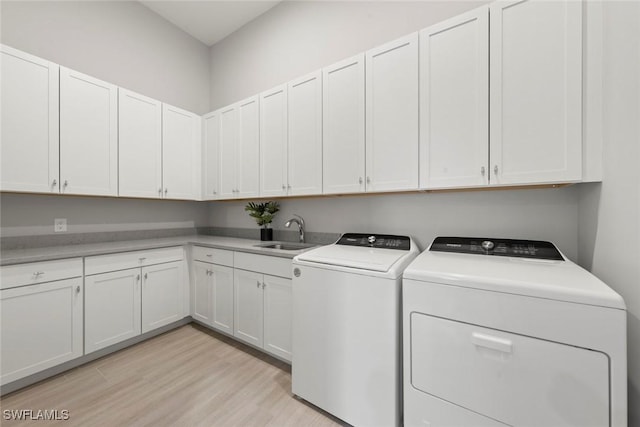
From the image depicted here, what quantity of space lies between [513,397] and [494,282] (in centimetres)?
43

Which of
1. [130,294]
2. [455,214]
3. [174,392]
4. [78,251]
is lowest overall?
[174,392]

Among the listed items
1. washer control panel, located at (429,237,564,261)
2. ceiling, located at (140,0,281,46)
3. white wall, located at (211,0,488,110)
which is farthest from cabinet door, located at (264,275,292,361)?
ceiling, located at (140,0,281,46)

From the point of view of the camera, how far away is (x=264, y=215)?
8.38 feet

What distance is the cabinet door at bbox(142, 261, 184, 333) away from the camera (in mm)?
2249

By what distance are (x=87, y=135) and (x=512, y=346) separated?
3.08m

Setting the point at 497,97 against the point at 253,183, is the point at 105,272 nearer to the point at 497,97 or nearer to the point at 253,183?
the point at 253,183

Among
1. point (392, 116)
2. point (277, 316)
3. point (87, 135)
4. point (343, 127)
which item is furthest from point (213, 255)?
point (392, 116)

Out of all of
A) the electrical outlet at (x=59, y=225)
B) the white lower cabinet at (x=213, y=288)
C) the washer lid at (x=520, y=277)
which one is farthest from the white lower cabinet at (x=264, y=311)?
the electrical outlet at (x=59, y=225)

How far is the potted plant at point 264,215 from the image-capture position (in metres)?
2.55

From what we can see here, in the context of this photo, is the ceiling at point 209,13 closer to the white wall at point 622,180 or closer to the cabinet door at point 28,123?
the cabinet door at point 28,123

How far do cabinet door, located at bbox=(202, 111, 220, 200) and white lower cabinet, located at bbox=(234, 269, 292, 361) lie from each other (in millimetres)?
1120

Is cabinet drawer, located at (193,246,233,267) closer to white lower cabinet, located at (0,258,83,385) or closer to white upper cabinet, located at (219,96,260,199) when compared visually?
white upper cabinet, located at (219,96,260,199)

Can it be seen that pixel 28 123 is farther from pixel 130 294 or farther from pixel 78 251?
pixel 130 294

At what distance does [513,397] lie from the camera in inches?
37.5
